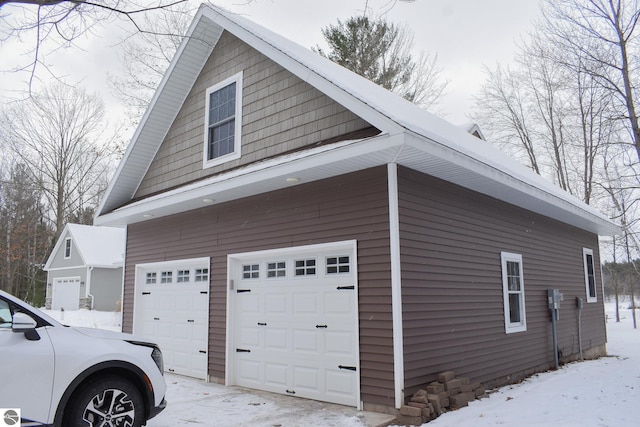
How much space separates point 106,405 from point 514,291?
276 inches

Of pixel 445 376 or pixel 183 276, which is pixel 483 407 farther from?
pixel 183 276

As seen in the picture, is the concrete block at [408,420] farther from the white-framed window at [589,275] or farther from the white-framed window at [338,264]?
the white-framed window at [589,275]

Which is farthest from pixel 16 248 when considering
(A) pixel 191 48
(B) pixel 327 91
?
(B) pixel 327 91

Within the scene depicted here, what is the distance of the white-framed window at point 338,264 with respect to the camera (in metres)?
6.87

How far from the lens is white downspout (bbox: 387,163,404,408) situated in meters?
5.93

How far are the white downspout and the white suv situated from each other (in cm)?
269

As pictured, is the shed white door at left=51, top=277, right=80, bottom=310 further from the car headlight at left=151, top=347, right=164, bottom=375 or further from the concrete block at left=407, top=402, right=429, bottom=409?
the concrete block at left=407, top=402, right=429, bottom=409

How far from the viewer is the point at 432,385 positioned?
6148 millimetres

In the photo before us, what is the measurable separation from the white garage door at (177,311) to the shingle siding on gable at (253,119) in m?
1.73

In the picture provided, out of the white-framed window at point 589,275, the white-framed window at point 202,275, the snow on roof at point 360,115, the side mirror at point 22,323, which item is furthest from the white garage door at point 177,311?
the white-framed window at point 589,275

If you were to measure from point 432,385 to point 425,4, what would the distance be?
4.62 metres

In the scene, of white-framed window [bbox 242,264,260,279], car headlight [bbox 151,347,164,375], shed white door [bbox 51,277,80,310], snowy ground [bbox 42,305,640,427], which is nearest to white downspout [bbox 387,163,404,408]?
snowy ground [bbox 42,305,640,427]

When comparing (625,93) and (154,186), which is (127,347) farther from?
(625,93)

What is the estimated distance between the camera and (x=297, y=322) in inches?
291
